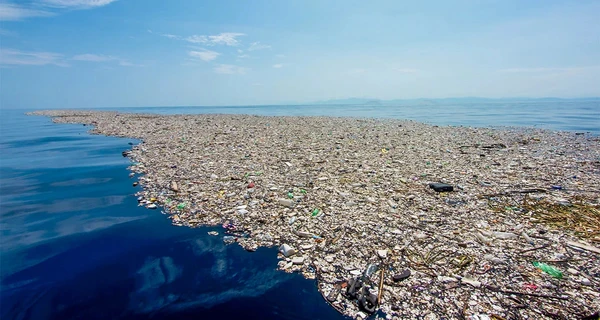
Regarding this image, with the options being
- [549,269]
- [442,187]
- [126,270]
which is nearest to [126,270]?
[126,270]

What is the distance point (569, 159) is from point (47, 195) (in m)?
18.2

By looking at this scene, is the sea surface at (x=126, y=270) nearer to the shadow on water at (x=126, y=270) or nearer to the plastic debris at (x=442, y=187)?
the shadow on water at (x=126, y=270)

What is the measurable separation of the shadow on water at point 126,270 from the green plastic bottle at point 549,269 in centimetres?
321

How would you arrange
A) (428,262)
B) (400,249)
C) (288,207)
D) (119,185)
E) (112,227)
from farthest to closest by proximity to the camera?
1. (119,185)
2. (288,207)
3. (112,227)
4. (400,249)
5. (428,262)

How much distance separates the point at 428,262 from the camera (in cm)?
429

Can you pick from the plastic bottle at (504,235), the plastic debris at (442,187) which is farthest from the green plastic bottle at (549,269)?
the plastic debris at (442,187)

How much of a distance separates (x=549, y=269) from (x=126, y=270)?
6.45m

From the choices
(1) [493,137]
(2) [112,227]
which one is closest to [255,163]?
(2) [112,227]

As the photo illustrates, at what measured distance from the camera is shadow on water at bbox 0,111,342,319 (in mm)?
3598

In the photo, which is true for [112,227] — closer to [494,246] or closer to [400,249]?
[400,249]

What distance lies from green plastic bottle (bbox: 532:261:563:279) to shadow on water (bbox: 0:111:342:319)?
3206 mm

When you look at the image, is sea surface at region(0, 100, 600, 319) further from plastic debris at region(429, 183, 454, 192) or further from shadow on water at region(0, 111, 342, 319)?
plastic debris at region(429, 183, 454, 192)

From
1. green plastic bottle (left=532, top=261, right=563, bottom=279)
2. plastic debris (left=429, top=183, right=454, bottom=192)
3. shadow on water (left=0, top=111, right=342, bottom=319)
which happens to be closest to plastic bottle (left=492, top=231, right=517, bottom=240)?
green plastic bottle (left=532, top=261, right=563, bottom=279)

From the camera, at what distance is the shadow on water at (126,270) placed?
11.8ft
